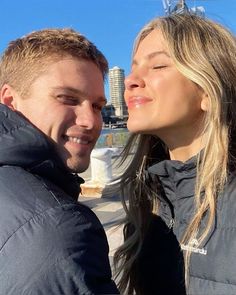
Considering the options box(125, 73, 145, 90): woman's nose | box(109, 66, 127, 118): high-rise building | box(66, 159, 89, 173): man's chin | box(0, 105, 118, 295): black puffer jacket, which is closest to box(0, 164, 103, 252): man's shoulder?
box(0, 105, 118, 295): black puffer jacket

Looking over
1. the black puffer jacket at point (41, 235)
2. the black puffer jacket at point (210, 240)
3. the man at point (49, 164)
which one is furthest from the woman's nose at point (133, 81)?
the black puffer jacket at point (41, 235)

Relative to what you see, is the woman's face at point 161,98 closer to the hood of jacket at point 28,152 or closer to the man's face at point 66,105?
the man's face at point 66,105

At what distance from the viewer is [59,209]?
1220 millimetres

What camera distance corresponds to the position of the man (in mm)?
1115

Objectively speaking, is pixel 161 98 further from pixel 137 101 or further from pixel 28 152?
pixel 28 152

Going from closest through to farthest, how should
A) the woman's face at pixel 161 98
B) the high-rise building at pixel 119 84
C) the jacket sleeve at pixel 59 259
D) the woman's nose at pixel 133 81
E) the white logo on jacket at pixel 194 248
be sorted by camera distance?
1. the jacket sleeve at pixel 59 259
2. the white logo on jacket at pixel 194 248
3. the woman's face at pixel 161 98
4. the woman's nose at pixel 133 81
5. the high-rise building at pixel 119 84

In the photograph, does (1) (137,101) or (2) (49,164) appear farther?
(1) (137,101)

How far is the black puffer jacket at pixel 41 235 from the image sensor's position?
A: 3.61ft

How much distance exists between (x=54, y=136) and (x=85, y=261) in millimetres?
683

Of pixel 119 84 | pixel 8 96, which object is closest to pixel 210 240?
pixel 8 96

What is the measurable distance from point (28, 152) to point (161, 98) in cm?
92

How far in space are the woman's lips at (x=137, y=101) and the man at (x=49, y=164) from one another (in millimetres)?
234

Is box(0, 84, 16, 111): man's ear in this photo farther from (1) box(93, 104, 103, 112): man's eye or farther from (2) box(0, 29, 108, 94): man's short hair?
(1) box(93, 104, 103, 112): man's eye

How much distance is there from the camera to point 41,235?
3.72 ft
